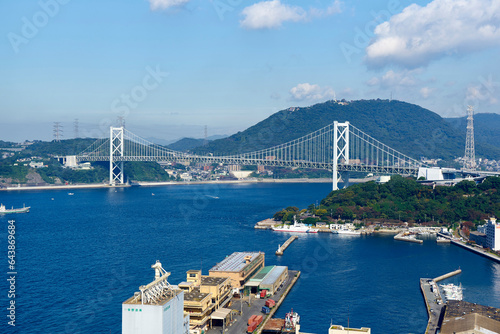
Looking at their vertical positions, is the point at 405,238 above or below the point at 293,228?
below

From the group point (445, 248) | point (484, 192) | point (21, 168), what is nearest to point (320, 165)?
point (484, 192)

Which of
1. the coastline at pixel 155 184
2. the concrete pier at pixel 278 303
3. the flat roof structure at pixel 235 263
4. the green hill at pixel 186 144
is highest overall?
the green hill at pixel 186 144

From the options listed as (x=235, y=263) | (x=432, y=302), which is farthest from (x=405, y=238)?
(x=235, y=263)

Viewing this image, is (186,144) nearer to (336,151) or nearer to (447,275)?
(336,151)

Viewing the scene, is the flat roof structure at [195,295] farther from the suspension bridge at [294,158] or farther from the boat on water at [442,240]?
the suspension bridge at [294,158]

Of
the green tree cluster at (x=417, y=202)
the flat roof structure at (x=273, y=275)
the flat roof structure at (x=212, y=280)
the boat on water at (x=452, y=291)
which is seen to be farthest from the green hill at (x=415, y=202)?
the flat roof structure at (x=212, y=280)
